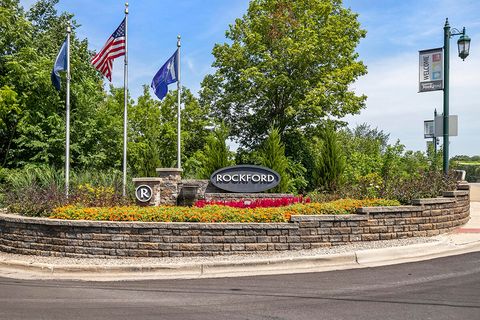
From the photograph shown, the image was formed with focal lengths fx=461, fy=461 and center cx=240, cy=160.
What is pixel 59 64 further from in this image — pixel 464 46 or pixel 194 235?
pixel 464 46

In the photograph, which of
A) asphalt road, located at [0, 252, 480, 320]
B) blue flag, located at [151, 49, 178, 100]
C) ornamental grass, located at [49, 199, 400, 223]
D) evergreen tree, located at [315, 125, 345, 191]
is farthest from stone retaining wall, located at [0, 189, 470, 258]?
evergreen tree, located at [315, 125, 345, 191]

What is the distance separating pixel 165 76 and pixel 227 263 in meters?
11.4

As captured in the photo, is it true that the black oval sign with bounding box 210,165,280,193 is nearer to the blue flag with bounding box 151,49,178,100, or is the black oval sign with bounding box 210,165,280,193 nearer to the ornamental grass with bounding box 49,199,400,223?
the blue flag with bounding box 151,49,178,100

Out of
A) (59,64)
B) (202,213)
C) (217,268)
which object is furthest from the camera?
(59,64)

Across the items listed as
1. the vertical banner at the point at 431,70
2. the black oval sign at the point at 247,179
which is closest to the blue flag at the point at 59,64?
the black oval sign at the point at 247,179

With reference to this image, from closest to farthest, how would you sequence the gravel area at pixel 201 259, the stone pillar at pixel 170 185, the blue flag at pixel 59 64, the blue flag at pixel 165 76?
the gravel area at pixel 201 259 → the blue flag at pixel 59 64 → the stone pillar at pixel 170 185 → the blue flag at pixel 165 76

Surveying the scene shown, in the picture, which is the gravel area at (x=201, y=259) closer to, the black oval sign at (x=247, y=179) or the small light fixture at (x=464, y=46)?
the black oval sign at (x=247, y=179)

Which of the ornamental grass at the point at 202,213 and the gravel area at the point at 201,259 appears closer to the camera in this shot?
the gravel area at the point at 201,259

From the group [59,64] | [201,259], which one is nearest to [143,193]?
[59,64]

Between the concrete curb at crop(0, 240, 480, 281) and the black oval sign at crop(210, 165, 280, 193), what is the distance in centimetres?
787

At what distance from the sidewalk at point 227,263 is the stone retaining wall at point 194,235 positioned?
0.80ft

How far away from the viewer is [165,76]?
18141 millimetres

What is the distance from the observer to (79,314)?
580cm

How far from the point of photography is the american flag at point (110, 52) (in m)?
15.7
